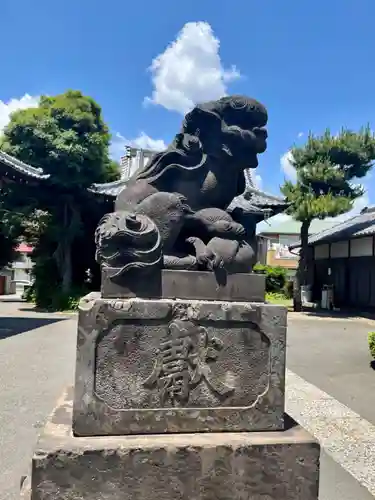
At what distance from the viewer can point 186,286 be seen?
2.53 metres

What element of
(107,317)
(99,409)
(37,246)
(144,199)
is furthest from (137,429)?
(37,246)

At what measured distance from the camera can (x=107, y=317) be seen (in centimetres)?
234

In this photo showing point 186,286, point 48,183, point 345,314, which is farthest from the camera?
point 345,314

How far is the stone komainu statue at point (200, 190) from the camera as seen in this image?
102 inches

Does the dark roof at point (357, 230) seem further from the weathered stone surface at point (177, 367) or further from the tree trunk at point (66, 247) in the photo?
the weathered stone surface at point (177, 367)

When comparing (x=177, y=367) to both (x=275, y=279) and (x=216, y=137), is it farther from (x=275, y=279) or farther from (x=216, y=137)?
(x=275, y=279)

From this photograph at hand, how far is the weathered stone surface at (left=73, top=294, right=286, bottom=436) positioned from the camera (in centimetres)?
232

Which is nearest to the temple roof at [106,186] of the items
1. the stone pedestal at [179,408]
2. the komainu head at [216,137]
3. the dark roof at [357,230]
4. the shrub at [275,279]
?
the dark roof at [357,230]

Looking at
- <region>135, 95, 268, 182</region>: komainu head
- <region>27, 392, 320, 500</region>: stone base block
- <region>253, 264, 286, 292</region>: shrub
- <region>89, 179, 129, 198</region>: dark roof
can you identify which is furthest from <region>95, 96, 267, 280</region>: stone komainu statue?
<region>253, 264, 286, 292</region>: shrub

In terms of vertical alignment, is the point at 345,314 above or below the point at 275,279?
below

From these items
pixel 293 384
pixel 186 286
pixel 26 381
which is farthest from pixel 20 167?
pixel 186 286

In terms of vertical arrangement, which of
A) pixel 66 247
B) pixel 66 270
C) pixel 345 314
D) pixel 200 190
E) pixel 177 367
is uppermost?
pixel 66 247

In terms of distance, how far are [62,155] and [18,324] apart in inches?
225

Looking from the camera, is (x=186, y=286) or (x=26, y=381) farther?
(x=26, y=381)
